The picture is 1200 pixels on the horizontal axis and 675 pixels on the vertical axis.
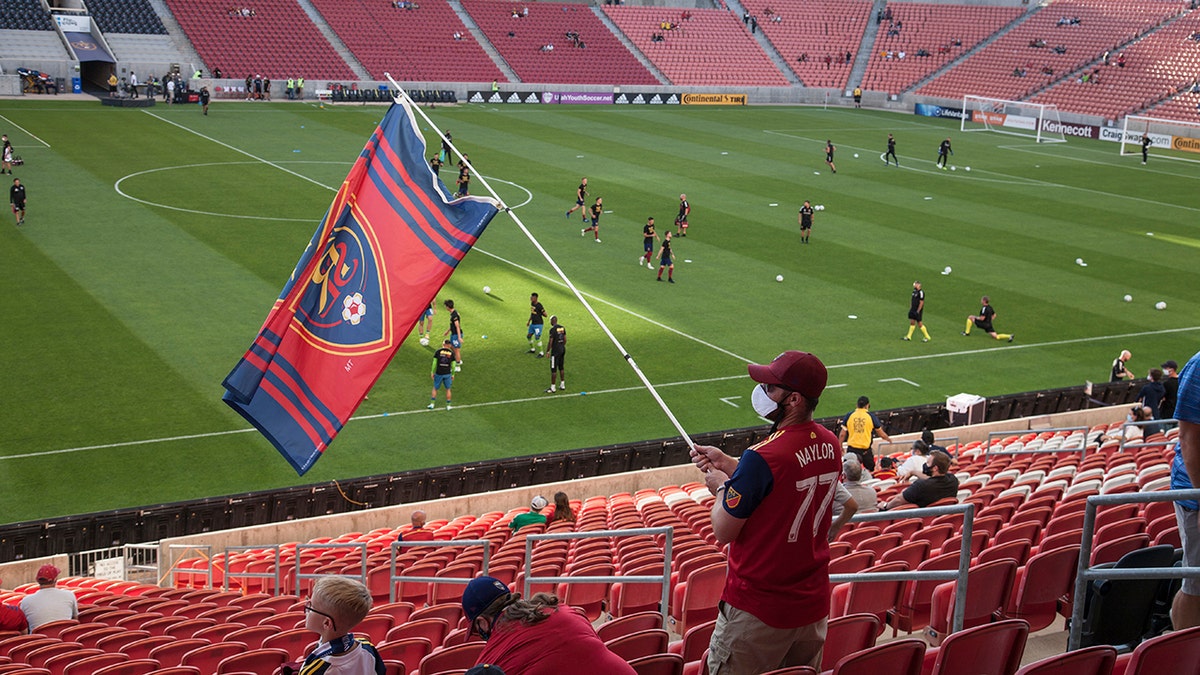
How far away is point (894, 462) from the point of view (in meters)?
19.9

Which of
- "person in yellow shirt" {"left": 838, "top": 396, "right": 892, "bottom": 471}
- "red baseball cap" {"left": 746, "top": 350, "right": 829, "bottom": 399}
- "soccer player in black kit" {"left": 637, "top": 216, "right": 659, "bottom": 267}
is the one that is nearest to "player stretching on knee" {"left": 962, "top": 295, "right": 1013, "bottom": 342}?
"soccer player in black kit" {"left": 637, "top": 216, "right": 659, "bottom": 267}

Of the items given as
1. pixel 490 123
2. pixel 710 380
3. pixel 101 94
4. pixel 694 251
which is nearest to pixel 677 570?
pixel 710 380

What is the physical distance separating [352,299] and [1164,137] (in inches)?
2696

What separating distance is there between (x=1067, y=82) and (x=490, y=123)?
3992 cm

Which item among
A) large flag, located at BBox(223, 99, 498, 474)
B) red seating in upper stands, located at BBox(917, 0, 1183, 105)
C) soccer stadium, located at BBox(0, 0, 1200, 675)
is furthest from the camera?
red seating in upper stands, located at BBox(917, 0, 1183, 105)

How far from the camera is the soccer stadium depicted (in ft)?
23.6

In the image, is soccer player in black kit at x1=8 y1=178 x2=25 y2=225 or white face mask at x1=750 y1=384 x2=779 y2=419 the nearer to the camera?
white face mask at x1=750 y1=384 x2=779 y2=419

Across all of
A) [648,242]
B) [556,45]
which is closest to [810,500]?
[648,242]

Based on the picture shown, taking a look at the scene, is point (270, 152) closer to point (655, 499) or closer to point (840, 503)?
point (655, 499)

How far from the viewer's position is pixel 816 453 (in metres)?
6.03

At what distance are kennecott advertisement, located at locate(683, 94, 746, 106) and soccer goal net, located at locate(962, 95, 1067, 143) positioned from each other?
15.4m

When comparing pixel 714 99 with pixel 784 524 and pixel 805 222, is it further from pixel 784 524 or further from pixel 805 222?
pixel 784 524

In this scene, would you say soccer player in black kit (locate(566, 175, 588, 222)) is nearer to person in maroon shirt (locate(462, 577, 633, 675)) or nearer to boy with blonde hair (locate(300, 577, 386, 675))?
boy with blonde hair (locate(300, 577, 386, 675))

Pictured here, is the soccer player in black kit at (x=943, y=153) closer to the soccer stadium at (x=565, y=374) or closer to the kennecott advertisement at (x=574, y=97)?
the soccer stadium at (x=565, y=374)
